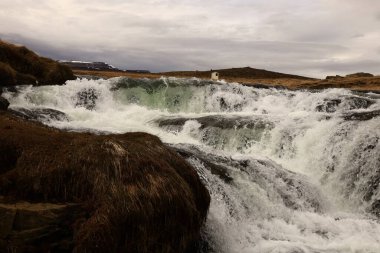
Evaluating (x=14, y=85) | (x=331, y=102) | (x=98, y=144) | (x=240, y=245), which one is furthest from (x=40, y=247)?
(x=14, y=85)

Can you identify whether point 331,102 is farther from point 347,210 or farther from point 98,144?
point 98,144

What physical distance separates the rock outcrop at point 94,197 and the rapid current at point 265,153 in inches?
60.8

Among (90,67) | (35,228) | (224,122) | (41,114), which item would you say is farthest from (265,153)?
(90,67)

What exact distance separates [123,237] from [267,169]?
7.02m

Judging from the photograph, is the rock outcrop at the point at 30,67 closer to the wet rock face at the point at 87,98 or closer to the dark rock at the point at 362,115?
the wet rock face at the point at 87,98

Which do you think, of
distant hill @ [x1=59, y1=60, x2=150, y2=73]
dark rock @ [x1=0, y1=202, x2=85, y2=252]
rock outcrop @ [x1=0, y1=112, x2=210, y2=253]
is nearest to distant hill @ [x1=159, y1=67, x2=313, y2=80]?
distant hill @ [x1=59, y1=60, x2=150, y2=73]

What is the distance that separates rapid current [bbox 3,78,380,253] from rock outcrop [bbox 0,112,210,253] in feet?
5.06

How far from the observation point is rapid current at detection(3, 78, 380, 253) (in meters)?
9.50

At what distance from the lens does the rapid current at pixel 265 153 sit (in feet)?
31.2

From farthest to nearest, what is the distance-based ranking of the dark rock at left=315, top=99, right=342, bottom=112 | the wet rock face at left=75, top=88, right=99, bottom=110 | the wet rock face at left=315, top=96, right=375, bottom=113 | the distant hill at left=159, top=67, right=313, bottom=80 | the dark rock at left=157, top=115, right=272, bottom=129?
the distant hill at left=159, top=67, right=313, bottom=80 → the wet rock face at left=75, top=88, right=99, bottom=110 → the dark rock at left=315, top=99, right=342, bottom=112 → the wet rock face at left=315, top=96, right=375, bottom=113 → the dark rock at left=157, top=115, right=272, bottom=129

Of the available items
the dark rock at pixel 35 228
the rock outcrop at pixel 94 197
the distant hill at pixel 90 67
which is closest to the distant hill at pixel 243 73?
the distant hill at pixel 90 67

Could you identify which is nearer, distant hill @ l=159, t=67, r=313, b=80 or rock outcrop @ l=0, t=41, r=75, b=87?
rock outcrop @ l=0, t=41, r=75, b=87

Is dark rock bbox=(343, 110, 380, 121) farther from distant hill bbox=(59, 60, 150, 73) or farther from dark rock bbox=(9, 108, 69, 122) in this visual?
distant hill bbox=(59, 60, 150, 73)

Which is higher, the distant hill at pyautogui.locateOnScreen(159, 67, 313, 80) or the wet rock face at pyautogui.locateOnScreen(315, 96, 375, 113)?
the wet rock face at pyautogui.locateOnScreen(315, 96, 375, 113)
